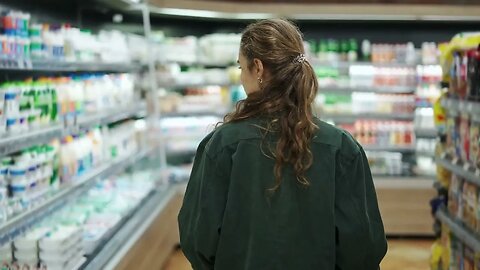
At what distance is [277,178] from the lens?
2043 millimetres

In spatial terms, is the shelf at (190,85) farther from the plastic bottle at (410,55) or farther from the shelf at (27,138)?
the shelf at (27,138)

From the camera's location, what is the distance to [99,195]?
16.2 ft

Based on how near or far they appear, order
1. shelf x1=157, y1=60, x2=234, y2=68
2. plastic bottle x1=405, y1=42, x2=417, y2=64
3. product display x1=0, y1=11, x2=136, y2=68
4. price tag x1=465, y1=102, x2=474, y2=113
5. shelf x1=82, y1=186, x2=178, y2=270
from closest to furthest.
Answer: product display x1=0, y1=11, x2=136, y2=68 → price tag x1=465, y1=102, x2=474, y2=113 → shelf x1=82, y1=186, x2=178, y2=270 → shelf x1=157, y1=60, x2=234, y2=68 → plastic bottle x1=405, y1=42, x2=417, y2=64

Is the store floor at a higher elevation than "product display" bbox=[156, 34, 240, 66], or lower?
lower

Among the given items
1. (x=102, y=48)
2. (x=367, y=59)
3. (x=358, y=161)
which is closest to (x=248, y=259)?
(x=358, y=161)

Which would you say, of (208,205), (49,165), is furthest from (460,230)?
(49,165)

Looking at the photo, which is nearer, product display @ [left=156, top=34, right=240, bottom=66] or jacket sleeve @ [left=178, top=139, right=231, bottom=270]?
jacket sleeve @ [left=178, top=139, right=231, bottom=270]

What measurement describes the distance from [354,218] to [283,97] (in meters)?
0.45

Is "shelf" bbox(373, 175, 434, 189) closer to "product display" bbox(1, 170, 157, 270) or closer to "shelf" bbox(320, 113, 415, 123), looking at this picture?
"shelf" bbox(320, 113, 415, 123)

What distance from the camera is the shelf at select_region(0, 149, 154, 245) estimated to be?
281 centimetres

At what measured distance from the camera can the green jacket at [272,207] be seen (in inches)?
81.5

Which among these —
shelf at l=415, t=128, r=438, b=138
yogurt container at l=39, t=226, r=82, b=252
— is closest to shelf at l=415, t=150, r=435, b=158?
shelf at l=415, t=128, r=438, b=138

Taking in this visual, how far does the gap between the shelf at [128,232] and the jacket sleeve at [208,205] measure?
163cm

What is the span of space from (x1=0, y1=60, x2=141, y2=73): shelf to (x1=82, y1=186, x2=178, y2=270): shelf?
1.08 meters
